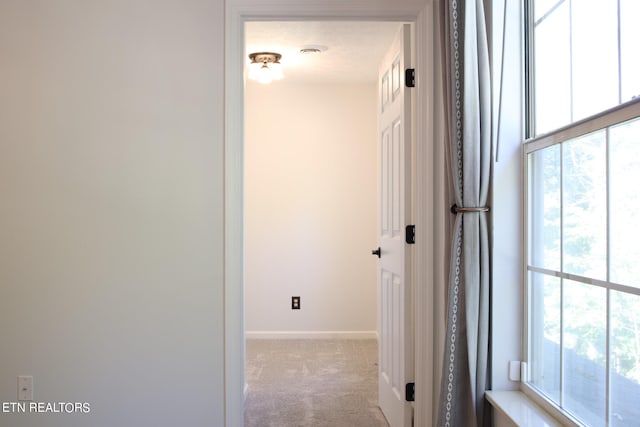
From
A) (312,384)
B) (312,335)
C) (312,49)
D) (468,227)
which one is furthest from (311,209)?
(468,227)

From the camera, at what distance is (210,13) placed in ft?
8.32

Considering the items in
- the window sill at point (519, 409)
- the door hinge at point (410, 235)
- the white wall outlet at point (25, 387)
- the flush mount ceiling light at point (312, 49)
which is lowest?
the white wall outlet at point (25, 387)

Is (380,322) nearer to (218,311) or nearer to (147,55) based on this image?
(218,311)

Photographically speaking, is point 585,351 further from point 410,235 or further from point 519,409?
point 410,235

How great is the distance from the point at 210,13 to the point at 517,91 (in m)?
1.38

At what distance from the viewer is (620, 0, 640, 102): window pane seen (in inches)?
54.8

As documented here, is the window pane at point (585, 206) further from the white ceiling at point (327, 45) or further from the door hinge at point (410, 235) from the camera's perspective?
the white ceiling at point (327, 45)

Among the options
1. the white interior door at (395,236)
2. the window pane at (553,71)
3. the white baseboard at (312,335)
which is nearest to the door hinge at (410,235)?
the white interior door at (395,236)

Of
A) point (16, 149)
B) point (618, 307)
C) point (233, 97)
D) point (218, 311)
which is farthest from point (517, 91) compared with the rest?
point (16, 149)

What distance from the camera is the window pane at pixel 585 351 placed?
5.12ft

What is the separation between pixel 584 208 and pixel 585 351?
0.42 meters

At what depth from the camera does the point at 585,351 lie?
5.41 feet

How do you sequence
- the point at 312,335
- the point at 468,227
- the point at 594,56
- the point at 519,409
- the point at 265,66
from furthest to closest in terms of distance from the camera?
1. the point at 312,335
2. the point at 265,66
3. the point at 468,227
4. the point at 519,409
5. the point at 594,56

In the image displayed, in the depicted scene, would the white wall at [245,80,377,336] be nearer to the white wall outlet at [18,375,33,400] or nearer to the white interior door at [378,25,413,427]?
the white interior door at [378,25,413,427]
